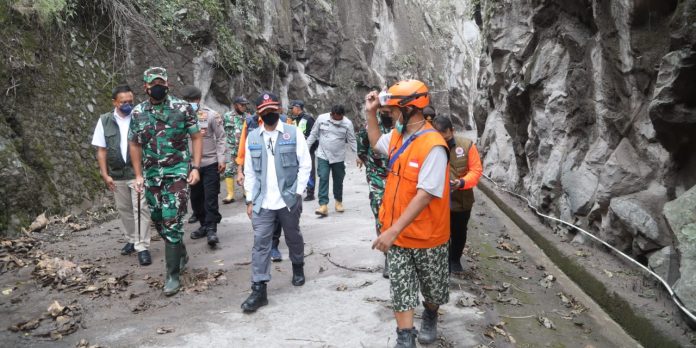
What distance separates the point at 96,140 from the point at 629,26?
6.47 meters

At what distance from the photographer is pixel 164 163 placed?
4957 millimetres

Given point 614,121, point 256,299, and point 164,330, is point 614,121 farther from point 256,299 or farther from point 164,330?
point 164,330

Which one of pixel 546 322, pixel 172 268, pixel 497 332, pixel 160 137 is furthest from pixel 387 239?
pixel 160 137

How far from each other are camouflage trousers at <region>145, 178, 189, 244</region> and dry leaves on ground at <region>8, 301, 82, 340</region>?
1.05 meters

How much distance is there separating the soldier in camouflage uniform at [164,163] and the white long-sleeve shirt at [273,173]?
2.22 feet

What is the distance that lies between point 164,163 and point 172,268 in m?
1.09

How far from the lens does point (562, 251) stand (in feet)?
21.3

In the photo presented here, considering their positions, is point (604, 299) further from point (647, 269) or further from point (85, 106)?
point (85, 106)

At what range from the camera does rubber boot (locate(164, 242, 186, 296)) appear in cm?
493

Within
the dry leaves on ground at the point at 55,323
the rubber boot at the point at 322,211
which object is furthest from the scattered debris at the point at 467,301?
the rubber boot at the point at 322,211

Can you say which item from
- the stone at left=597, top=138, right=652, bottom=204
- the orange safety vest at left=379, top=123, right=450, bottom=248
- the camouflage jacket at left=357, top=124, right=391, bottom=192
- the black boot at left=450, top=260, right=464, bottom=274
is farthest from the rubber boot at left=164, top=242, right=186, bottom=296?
the stone at left=597, top=138, right=652, bottom=204

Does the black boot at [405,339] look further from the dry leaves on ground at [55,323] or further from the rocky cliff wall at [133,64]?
the rocky cliff wall at [133,64]

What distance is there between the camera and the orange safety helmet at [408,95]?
3.45 m

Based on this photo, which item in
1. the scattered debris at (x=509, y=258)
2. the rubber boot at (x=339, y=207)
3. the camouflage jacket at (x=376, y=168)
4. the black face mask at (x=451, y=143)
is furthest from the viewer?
the rubber boot at (x=339, y=207)
